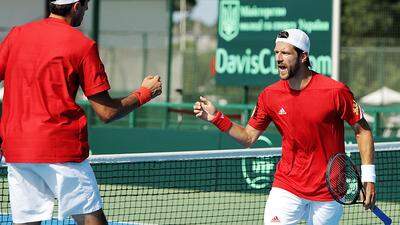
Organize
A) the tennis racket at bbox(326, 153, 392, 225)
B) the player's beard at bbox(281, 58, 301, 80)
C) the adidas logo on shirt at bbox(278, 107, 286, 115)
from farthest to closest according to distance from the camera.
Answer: the adidas logo on shirt at bbox(278, 107, 286, 115)
the player's beard at bbox(281, 58, 301, 80)
the tennis racket at bbox(326, 153, 392, 225)

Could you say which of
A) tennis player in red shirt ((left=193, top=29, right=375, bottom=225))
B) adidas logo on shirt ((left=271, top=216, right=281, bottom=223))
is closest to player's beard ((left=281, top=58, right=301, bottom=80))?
tennis player in red shirt ((left=193, top=29, right=375, bottom=225))

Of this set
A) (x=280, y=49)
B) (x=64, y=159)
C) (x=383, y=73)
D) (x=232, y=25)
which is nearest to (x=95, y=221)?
(x=64, y=159)

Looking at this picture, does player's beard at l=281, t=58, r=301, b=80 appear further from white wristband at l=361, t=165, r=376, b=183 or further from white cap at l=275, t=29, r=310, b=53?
white wristband at l=361, t=165, r=376, b=183

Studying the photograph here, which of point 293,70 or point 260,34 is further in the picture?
point 260,34

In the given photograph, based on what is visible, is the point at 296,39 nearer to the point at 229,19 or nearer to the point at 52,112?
the point at 52,112

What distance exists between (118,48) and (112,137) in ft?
30.9

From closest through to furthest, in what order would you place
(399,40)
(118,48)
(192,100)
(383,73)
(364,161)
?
(364,161), (192,100), (383,73), (118,48), (399,40)

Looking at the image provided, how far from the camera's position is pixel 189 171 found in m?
11.2

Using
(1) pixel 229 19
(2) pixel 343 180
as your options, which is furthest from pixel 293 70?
(1) pixel 229 19

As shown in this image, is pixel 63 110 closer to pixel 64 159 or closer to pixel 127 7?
pixel 64 159

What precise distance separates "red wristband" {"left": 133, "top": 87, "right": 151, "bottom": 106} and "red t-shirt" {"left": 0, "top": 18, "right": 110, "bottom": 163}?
26cm

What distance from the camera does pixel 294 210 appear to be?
5.95 metres

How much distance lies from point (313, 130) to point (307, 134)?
1.7 inches

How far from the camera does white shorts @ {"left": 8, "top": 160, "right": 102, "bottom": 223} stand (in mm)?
5130
